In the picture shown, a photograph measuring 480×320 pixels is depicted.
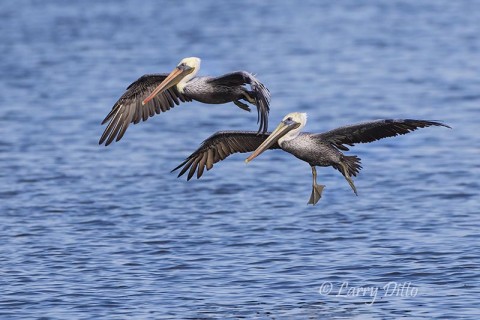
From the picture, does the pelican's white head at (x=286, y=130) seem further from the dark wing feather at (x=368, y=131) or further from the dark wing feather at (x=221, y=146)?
the dark wing feather at (x=221, y=146)

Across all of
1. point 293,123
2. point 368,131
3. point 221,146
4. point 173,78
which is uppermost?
point 173,78

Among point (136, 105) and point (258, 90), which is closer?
point (258, 90)

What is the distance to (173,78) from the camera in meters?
14.1

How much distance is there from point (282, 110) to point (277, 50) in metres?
9.38

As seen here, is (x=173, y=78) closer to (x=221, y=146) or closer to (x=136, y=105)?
(x=221, y=146)

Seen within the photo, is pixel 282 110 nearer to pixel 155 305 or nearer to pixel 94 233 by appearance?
pixel 94 233

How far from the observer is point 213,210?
1795 centimetres

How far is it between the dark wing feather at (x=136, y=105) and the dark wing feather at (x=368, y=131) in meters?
2.37

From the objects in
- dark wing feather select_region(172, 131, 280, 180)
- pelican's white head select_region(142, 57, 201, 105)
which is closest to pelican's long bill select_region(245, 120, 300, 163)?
dark wing feather select_region(172, 131, 280, 180)

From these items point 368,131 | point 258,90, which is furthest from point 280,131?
point 368,131

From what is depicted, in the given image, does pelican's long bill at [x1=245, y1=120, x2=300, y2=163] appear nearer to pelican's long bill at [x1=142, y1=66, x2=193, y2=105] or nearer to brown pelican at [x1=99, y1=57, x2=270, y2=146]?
brown pelican at [x1=99, y1=57, x2=270, y2=146]

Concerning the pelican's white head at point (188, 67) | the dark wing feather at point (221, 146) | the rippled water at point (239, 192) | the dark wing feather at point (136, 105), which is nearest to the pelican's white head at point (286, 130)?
the dark wing feather at point (221, 146)

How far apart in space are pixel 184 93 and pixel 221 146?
0.80m

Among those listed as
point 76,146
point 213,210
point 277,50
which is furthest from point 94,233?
point 277,50
